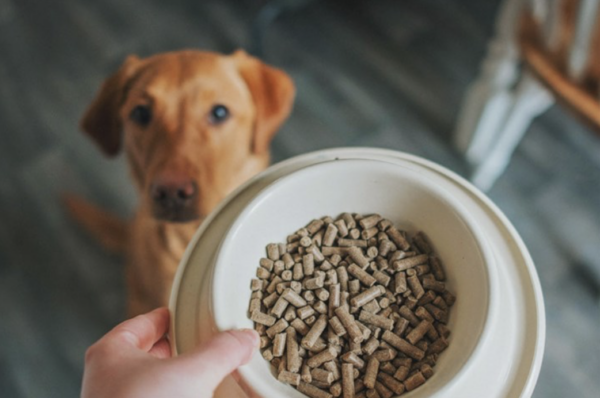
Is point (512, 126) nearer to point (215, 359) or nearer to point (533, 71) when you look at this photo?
point (533, 71)

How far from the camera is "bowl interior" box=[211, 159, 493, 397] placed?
1.74 feet

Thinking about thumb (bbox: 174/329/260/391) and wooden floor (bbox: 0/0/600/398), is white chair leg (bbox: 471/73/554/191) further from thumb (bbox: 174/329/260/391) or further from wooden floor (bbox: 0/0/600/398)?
thumb (bbox: 174/329/260/391)

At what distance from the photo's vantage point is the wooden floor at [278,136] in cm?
149

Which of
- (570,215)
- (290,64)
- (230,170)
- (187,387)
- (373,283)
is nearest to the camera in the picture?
(187,387)

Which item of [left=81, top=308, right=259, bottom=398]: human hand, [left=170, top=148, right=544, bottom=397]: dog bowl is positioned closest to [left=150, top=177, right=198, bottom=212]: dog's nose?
[left=170, top=148, right=544, bottom=397]: dog bowl

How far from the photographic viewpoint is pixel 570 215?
157 centimetres

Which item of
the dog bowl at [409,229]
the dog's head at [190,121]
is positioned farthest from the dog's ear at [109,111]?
the dog bowl at [409,229]

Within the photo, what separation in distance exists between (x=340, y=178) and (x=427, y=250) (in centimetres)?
13

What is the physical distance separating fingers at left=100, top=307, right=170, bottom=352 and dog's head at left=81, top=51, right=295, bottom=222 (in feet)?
1.10

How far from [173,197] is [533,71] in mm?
796

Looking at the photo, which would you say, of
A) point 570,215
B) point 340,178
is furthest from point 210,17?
point 340,178

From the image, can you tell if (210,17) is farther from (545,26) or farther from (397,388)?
(397,388)

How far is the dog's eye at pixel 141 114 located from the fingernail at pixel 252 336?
566 millimetres

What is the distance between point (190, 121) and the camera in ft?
3.17
